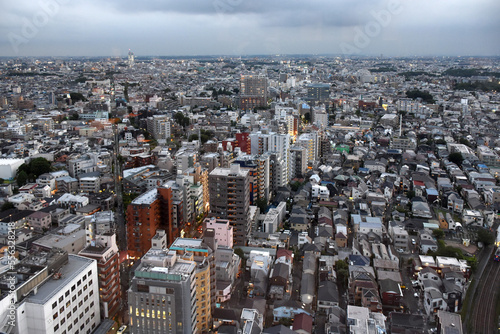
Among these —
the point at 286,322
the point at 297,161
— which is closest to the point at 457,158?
the point at 297,161

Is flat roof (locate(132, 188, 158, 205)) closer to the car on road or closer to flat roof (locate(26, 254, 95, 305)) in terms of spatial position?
flat roof (locate(26, 254, 95, 305))

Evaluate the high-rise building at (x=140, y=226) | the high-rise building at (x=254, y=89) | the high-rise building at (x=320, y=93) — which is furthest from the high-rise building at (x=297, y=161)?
the high-rise building at (x=320, y=93)

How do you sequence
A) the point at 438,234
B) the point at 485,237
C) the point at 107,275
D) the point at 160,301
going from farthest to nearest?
the point at 438,234 → the point at 485,237 → the point at 107,275 → the point at 160,301

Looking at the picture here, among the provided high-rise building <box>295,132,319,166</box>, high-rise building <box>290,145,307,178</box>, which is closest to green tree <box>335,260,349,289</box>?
high-rise building <box>290,145,307,178</box>

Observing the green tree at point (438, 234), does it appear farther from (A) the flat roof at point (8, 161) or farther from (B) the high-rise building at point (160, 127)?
(B) the high-rise building at point (160, 127)

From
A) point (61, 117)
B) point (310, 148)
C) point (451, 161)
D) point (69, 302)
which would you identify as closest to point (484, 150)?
point (451, 161)

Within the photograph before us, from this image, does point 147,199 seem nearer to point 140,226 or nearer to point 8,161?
point 140,226
